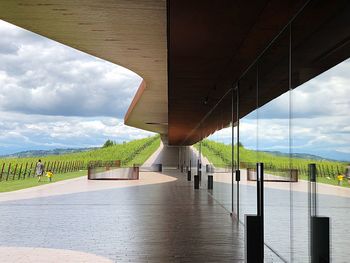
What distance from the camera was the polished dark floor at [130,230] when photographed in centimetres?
657

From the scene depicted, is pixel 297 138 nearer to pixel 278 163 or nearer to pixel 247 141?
pixel 278 163

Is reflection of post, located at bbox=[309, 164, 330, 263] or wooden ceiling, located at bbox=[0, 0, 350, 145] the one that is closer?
reflection of post, located at bbox=[309, 164, 330, 263]

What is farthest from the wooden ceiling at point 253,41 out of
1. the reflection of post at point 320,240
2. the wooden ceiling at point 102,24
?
the reflection of post at point 320,240

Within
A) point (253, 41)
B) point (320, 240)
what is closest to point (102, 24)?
point (253, 41)

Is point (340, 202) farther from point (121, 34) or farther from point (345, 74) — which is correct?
point (121, 34)

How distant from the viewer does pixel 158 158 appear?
214 ft

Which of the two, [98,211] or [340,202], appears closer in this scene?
[340,202]

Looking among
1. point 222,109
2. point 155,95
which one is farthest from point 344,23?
point 155,95

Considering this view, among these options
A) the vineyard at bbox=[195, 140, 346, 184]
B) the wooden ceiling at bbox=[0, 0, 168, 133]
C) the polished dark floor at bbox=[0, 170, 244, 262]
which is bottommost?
the polished dark floor at bbox=[0, 170, 244, 262]

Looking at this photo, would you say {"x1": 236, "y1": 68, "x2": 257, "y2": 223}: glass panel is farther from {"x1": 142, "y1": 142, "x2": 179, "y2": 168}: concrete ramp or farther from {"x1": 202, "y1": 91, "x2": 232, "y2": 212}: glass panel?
{"x1": 142, "y1": 142, "x2": 179, "y2": 168}: concrete ramp

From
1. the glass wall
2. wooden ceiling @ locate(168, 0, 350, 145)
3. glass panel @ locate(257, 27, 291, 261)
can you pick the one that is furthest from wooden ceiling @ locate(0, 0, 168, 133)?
the glass wall

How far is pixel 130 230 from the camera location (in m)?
8.45

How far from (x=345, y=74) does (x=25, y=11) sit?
5.39 meters

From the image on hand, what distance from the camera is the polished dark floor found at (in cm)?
657
